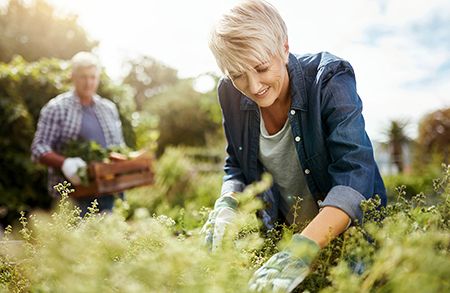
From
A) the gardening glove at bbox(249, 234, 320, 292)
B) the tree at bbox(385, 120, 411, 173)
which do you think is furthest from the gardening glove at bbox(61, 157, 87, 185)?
the tree at bbox(385, 120, 411, 173)

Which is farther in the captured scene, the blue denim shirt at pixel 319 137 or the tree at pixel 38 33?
→ the tree at pixel 38 33

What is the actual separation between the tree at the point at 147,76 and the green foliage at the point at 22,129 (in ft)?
67.1

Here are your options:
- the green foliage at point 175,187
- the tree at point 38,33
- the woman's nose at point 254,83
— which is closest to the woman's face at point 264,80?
the woman's nose at point 254,83

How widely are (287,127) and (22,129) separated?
5241 mm

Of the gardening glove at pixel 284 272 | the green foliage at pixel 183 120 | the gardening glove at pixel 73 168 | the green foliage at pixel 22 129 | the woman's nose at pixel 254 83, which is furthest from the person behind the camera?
the green foliage at pixel 183 120

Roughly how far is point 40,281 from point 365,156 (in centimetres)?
104

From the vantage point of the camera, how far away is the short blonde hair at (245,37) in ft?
6.08

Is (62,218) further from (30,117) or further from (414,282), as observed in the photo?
(30,117)

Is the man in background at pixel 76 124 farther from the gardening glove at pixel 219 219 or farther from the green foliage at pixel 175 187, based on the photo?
A: the green foliage at pixel 175 187

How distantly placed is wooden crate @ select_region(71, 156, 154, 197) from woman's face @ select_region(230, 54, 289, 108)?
2769 millimetres

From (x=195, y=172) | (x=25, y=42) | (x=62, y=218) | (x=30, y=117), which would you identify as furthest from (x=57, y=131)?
(x=25, y=42)

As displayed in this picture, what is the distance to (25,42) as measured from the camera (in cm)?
1362

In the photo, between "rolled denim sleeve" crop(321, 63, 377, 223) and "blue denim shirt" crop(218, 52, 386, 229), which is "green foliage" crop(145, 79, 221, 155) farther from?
"rolled denim sleeve" crop(321, 63, 377, 223)

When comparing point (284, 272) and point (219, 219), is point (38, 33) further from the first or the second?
point (284, 272)
